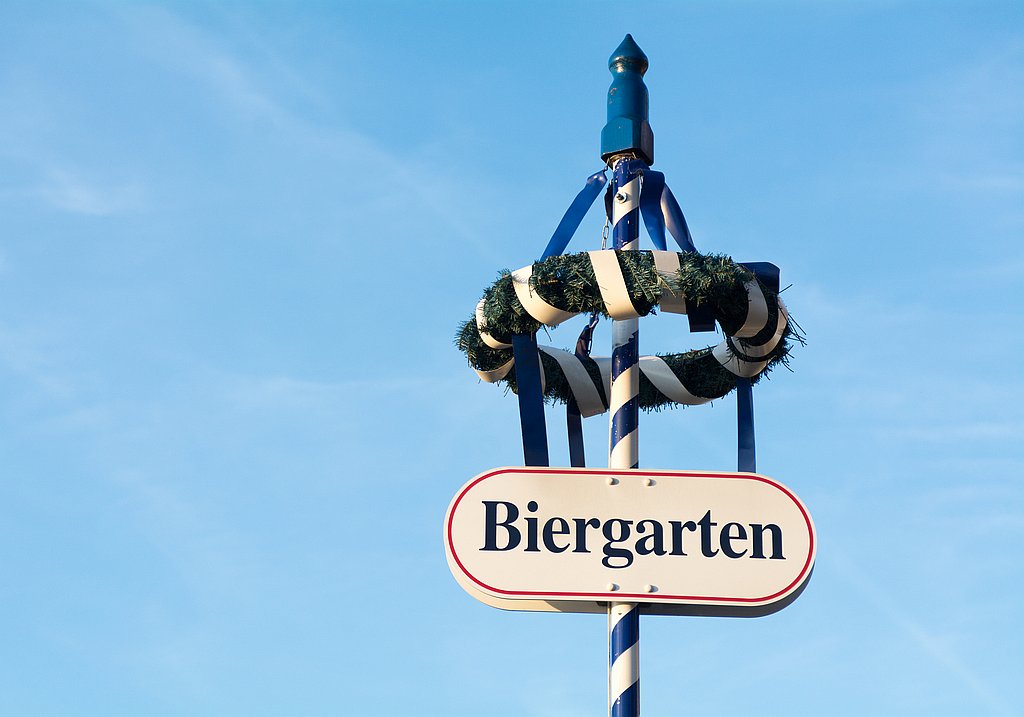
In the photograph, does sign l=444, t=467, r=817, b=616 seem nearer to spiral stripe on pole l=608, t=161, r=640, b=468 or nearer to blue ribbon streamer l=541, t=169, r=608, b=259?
spiral stripe on pole l=608, t=161, r=640, b=468

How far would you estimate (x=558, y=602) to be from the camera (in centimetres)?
834

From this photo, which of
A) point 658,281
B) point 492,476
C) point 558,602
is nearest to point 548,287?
point 658,281

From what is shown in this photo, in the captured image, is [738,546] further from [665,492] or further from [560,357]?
[560,357]

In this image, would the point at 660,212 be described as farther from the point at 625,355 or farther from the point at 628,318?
the point at 628,318

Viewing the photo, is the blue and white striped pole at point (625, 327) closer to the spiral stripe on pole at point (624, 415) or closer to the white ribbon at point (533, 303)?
the spiral stripe on pole at point (624, 415)

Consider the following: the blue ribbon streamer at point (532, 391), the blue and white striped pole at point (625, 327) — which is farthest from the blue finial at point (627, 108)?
the blue ribbon streamer at point (532, 391)

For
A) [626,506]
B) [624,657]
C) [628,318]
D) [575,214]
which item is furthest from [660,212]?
[624,657]

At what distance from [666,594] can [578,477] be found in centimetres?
82

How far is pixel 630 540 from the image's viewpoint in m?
8.41

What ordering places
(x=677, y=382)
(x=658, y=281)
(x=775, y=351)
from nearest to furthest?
(x=658, y=281) < (x=775, y=351) < (x=677, y=382)

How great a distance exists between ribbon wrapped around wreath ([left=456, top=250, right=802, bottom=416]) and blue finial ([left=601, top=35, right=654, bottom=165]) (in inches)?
49.1

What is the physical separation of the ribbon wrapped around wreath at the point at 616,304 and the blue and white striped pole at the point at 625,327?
571mm

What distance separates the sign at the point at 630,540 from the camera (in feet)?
27.2

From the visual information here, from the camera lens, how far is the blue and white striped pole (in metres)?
8.30
